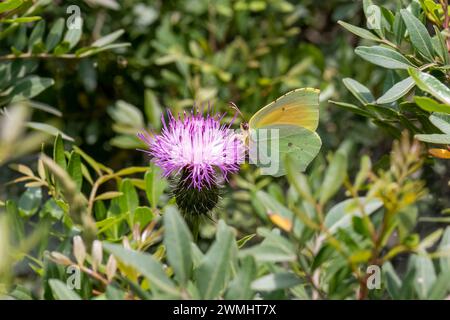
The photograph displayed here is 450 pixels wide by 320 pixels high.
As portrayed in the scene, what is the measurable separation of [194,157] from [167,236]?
0.45 m

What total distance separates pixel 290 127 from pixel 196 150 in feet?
0.76

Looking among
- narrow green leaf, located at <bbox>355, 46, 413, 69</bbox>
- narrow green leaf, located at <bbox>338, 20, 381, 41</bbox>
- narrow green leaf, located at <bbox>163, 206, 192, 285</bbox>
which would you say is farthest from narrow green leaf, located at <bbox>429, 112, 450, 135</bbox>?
narrow green leaf, located at <bbox>163, 206, 192, 285</bbox>

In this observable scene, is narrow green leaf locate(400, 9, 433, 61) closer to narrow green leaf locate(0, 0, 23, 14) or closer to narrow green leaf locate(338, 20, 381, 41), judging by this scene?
narrow green leaf locate(338, 20, 381, 41)

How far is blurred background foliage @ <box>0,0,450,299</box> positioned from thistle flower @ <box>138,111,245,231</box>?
0.16 feet

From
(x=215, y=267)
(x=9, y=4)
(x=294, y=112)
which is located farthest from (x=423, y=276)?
(x=9, y=4)

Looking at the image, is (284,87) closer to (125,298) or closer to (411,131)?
(411,131)

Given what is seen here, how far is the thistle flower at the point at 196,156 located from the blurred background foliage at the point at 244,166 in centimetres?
5

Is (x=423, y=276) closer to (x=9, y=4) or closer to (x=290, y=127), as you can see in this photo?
(x=290, y=127)

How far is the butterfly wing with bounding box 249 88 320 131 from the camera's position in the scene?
1346 millimetres

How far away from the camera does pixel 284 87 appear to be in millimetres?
2174

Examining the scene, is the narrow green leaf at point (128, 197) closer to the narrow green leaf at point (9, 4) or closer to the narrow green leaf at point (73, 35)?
the narrow green leaf at point (9, 4)

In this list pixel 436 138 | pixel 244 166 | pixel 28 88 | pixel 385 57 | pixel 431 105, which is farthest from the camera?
pixel 244 166

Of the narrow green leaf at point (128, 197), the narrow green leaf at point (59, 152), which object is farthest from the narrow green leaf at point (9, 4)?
the narrow green leaf at point (128, 197)

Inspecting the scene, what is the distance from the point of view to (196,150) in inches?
48.5
